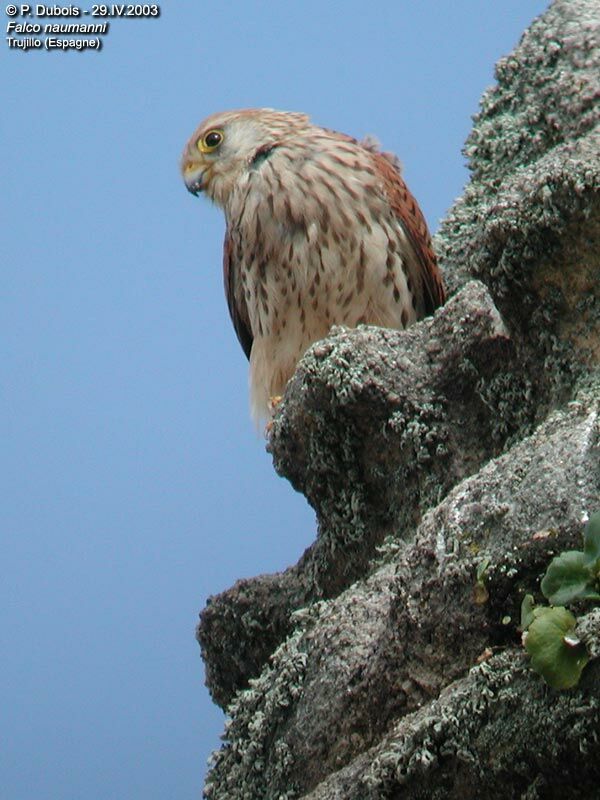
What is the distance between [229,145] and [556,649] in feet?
10.9

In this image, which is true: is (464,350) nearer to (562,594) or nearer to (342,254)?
(562,594)

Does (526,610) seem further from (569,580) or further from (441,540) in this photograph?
(441,540)

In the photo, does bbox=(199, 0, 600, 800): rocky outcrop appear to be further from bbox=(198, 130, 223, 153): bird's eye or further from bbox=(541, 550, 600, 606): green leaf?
bbox=(198, 130, 223, 153): bird's eye

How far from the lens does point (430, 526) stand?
2.27 metres

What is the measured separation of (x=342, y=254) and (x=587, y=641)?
2606mm

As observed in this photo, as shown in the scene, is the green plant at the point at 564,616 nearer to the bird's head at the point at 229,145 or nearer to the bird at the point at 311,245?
the bird at the point at 311,245

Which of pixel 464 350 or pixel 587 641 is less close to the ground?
pixel 464 350

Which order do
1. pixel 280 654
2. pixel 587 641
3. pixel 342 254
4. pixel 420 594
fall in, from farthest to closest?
1. pixel 342 254
2. pixel 280 654
3. pixel 420 594
4. pixel 587 641

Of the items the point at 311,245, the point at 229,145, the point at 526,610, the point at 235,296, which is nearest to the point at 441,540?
the point at 526,610

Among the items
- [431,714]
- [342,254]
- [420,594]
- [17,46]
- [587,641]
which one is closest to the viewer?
[587,641]

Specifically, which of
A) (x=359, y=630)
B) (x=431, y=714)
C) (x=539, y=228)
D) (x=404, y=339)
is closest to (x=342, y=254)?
(x=404, y=339)

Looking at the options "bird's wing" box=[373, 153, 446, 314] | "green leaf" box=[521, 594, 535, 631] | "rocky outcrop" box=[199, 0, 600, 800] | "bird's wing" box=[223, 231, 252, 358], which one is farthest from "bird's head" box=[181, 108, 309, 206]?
"green leaf" box=[521, 594, 535, 631]

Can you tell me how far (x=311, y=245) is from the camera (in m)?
4.36

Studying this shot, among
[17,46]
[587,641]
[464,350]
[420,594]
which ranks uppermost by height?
[17,46]
